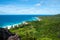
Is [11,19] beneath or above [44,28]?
above

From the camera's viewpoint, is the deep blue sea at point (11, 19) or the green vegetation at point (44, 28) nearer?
the deep blue sea at point (11, 19)

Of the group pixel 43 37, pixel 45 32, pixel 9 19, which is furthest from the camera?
pixel 45 32

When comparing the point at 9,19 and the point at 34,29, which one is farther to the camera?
the point at 34,29

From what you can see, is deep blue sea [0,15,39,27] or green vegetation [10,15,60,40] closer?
deep blue sea [0,15,39,27]

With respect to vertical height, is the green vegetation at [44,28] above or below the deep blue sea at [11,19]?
below

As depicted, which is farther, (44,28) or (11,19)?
(44,28)

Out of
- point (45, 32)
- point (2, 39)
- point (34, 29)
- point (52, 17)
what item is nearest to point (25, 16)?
point (34, 29)

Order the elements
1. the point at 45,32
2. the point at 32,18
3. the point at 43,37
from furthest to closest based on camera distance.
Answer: the point at 32,18
the point at 45,32
the point at 43,37

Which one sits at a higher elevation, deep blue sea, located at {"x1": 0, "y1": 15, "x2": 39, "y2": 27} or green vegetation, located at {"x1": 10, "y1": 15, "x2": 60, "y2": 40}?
deep blue sea, located at {"x1": 0, "y1": 15, "x2": 39, "y2": 27}

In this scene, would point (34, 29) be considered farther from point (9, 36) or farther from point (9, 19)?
point (9, 36)

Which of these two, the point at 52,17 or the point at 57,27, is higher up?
the point at 52,17
